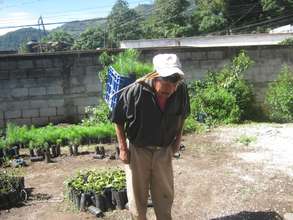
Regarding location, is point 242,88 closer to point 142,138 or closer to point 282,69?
point 282,69

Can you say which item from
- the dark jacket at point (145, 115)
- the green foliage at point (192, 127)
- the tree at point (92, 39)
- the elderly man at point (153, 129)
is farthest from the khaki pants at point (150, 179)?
the tree at point (92, 39)

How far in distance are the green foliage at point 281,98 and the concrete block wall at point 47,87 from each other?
14.6 ft

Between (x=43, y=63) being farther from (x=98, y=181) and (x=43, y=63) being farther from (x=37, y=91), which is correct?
(x=98, y=181)

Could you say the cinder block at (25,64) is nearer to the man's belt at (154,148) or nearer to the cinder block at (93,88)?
the cinder block at (93,88)

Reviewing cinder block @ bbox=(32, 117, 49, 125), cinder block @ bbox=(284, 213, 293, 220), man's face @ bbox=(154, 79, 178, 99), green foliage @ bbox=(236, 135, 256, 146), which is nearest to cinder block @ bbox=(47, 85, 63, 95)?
cinder block @ bbox=(32, 117, 49, 125)

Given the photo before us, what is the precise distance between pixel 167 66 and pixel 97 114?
708 centimetres

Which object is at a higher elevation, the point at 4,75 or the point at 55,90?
the point at 4,75

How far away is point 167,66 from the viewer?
376 centimetres

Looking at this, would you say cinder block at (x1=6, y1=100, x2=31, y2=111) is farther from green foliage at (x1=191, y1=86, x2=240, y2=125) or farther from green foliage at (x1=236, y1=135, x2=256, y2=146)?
green foliage at (x1=236, y1=135, x2=256, y2=146)

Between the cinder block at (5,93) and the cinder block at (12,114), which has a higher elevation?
the cinder block at (5,93)

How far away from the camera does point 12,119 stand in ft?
36.4

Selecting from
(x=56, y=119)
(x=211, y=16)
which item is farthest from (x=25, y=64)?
(x=211, y=16)

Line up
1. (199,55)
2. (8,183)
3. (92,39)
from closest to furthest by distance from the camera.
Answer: (8,183), (199,55), (92,39)

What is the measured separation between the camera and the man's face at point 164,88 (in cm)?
381
